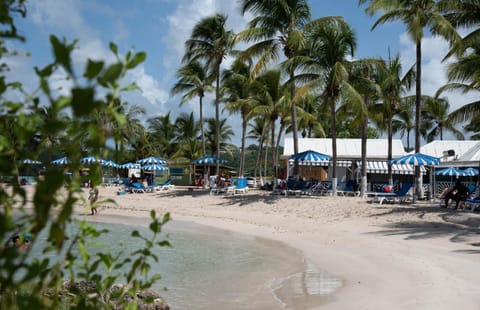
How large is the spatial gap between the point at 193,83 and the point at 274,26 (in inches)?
381

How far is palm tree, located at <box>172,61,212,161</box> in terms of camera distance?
29.1 m

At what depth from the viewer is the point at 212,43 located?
26859 millimetres

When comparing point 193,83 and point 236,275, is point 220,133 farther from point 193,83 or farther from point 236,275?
point 236,275

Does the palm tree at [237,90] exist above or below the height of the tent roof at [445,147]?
above

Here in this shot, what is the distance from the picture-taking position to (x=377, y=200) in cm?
1764

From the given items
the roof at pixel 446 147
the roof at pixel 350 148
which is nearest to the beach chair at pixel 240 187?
the roof at pixel 350 148

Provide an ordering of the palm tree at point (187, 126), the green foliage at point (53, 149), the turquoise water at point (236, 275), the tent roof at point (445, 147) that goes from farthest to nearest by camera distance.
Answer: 1. the palm tree at point (187, 126)
2. the tent roof at point (445, 147)
3. the turquoise water at point (236, 275)
4. the green foliage at point (53, 149)

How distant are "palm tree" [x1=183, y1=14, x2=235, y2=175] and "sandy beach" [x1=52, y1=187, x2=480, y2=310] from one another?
830 cm

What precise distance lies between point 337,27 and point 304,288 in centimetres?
1492

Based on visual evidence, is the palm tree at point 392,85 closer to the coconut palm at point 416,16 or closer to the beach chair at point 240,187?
the coconut palm at point 416,16

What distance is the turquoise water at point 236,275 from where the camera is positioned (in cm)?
662

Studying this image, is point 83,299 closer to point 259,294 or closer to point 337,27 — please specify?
point 259,294

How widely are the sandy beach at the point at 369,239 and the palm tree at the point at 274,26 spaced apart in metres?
4.95

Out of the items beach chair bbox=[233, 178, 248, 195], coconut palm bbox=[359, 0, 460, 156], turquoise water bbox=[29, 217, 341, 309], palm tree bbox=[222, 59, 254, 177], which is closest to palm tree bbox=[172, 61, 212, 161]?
palm tree bbox=[222, 59, 254, 177]
